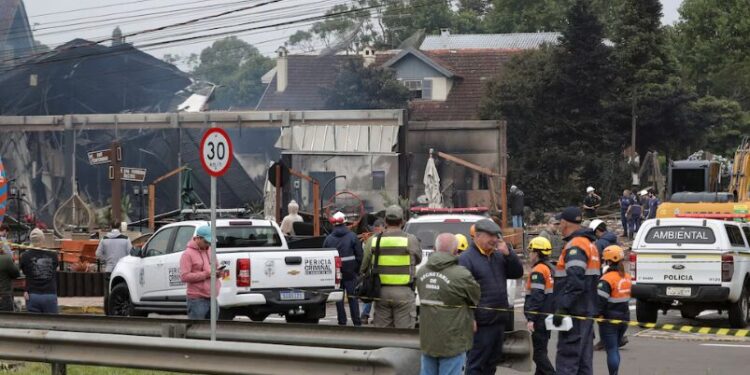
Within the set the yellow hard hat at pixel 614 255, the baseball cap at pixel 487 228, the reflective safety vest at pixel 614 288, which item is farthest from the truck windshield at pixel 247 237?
the baseball cap at pixel 487 228

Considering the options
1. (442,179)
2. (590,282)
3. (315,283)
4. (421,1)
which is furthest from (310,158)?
(421,1)

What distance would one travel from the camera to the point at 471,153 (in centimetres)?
4359

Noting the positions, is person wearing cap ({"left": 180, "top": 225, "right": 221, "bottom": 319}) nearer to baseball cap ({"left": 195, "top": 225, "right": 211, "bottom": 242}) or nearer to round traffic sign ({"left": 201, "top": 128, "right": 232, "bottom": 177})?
baseball cap ({"left": 195, "top": 225, "right": 211, "bottom": 242})

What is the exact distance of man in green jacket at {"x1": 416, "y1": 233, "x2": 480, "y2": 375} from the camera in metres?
10.5

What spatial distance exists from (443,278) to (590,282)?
6.94ft

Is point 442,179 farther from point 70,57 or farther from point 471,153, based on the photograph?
point 70,57

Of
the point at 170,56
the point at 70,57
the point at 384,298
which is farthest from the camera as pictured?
the point at 170,56

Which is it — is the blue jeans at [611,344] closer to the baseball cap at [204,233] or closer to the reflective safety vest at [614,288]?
the reflective safety vest at [614,288]

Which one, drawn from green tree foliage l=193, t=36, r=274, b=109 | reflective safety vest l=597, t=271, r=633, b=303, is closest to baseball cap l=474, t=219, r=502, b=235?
reflective safety vest l=597, t=271, r=633, b=303

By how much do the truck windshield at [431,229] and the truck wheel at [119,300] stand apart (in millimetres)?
4500

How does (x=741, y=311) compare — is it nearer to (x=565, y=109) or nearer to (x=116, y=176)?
(x=116, y=176)

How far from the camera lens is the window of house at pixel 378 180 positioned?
4566 centimetres

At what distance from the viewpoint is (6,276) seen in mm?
17250

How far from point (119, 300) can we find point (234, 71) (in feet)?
364
